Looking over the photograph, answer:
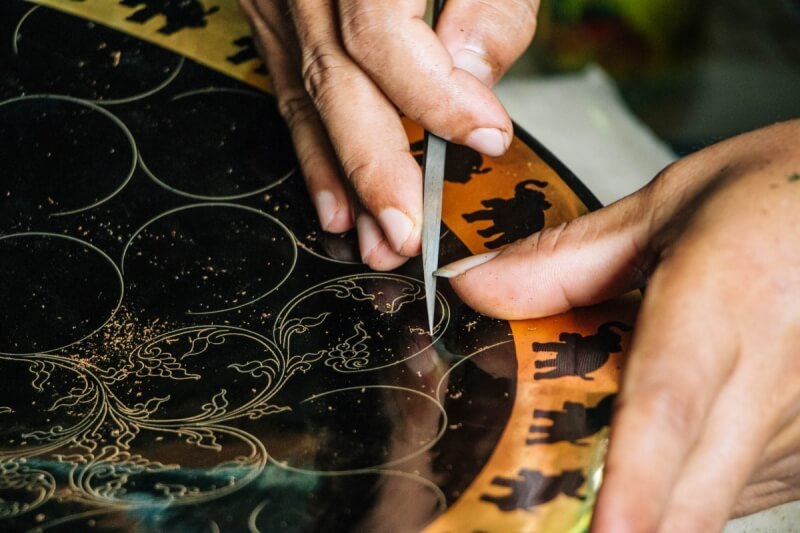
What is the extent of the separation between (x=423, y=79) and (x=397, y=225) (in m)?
0.09

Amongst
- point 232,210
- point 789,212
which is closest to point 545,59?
point 232,210

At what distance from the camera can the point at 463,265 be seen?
1.95 feet

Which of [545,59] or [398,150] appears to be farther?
[545,59]

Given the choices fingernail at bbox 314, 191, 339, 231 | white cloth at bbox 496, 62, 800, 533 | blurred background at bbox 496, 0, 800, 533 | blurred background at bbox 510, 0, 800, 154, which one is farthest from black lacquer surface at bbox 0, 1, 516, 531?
blurred background at bbox 510, 0, 800, 154

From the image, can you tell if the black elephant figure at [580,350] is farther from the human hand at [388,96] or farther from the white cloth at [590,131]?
the white cloth at [590,131]

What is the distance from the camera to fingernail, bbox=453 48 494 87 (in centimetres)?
65

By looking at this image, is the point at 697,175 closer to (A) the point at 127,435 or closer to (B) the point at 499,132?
(B) the point at 499,132

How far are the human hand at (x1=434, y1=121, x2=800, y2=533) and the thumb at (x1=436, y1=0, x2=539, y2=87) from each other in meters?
0.15

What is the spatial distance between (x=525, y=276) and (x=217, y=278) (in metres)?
0.21

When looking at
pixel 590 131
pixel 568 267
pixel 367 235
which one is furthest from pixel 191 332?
pixel 590 131

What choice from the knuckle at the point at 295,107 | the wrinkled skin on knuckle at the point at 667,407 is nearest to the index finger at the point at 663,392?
the wrinkled skin on knuckle at the point at 667,407

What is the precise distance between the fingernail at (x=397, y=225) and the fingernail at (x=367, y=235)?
31 mm

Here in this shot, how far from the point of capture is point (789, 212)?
496 millimetres

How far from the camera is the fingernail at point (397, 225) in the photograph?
1.98ft
